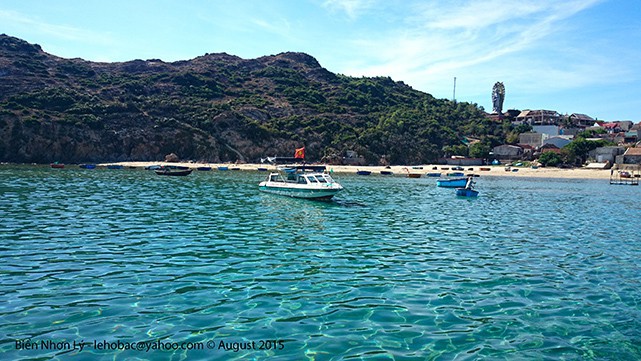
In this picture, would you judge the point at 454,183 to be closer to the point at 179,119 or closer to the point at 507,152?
the point at 507,152

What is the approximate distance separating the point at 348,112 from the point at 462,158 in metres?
51.5

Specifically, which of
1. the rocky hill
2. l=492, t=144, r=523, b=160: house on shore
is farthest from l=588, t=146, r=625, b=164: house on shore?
the rocky hill

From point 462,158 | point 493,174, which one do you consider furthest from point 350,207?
point 462,158

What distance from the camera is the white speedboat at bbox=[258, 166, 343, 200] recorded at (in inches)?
1478

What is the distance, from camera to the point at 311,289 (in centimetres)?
1338

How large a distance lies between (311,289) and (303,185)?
26.1 meters

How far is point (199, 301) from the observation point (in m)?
12.0

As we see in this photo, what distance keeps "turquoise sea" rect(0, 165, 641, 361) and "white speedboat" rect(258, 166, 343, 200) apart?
986 centimetres

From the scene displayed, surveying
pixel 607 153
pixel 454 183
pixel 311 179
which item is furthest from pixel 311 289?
pixel 607 153

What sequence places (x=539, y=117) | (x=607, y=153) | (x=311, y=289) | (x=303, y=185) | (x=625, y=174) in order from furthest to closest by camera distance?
(x=539, y=117) < (x=607, y=153) < (x=625, y=174) < (x=303, y=185) < (x=311, y=289)

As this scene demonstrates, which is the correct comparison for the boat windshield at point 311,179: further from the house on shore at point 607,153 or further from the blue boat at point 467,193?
the house on shore at point 607,153

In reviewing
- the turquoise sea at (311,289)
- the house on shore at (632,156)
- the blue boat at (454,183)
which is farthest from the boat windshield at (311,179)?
the house on shore at (632,156)

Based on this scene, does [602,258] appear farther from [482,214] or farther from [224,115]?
[224,115]

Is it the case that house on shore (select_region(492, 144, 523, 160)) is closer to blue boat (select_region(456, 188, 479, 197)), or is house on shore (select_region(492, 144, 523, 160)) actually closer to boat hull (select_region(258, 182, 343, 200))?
blue boat (select_region(456, 188, 479, 197))
